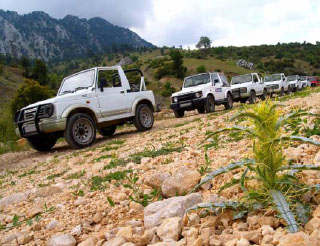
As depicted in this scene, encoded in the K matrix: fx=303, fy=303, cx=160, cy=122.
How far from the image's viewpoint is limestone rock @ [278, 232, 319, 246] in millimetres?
1243

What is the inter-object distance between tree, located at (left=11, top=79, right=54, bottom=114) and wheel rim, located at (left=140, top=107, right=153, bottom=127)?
75.1 feet

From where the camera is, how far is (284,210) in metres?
1.54

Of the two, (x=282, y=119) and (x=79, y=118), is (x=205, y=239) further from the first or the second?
(x=79, y=118)

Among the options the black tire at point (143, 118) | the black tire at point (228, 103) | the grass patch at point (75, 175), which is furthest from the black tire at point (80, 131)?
the black tire at point (228, 103)

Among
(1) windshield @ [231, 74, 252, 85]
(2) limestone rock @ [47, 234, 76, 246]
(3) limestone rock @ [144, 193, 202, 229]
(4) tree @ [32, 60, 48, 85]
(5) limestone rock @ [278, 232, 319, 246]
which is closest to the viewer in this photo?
(5) limestone rock @ [278, 232, 319, 246]

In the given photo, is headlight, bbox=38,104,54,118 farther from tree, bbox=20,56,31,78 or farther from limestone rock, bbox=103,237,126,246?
tree, bbox=20,56,31,78

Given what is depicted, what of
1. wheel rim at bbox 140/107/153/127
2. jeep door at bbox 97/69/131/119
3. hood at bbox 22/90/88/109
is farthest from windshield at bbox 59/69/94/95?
wheel rim at bbox 140/107/153/127

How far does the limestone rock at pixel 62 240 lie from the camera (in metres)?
2.18

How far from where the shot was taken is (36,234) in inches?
98.8

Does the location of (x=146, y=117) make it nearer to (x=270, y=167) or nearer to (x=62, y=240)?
(x=62, y=240)

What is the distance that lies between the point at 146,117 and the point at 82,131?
2.47 metres

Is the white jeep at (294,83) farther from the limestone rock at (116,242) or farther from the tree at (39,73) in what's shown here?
the tree at (39,73)

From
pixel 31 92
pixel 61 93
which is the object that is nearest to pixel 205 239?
pixel 61 93

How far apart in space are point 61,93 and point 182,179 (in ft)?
22.3
